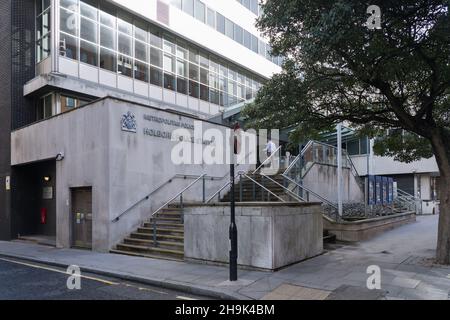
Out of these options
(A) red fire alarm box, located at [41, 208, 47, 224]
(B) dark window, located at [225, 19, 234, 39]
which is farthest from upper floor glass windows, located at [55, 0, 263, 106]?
(A) red fire alarm box, located at [41, 208, 47, 224]

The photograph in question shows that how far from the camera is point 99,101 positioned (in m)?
14.5

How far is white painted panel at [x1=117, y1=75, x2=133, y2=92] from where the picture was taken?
2198cm

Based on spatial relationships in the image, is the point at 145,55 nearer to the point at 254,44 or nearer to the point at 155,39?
the point at 155,39

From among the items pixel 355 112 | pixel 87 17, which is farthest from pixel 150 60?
pixel 355 112

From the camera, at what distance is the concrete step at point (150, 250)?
11.9m

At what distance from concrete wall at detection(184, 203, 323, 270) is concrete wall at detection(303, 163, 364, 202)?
5.42 m

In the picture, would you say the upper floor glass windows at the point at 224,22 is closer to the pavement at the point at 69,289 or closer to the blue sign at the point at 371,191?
the blue sign at the point at 371,191

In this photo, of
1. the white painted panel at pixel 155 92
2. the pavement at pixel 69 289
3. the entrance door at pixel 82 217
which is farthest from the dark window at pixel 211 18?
the pavement at pixel 69 289

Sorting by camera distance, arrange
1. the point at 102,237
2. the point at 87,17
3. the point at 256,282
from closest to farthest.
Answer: the point at 256,282 → the point at 102,237 → the point at 87,17

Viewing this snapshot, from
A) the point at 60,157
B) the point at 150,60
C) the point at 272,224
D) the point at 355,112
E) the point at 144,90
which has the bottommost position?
the point at 272,224

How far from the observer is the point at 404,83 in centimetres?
1166

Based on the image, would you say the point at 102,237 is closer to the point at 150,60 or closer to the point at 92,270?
the point at 92,270

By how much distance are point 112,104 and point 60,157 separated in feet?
11.8
